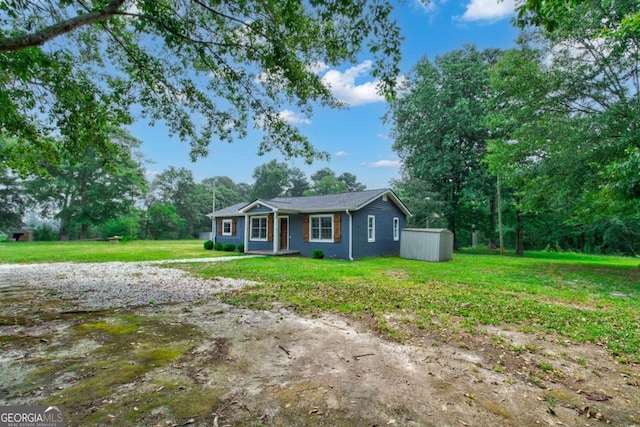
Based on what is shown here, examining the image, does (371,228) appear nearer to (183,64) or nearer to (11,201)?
(183,64)

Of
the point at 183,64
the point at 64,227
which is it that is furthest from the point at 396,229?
the point at 64,227

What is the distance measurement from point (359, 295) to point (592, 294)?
5491 mm

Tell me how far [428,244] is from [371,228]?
2.73 meters

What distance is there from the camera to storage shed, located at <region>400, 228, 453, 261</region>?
1321cm

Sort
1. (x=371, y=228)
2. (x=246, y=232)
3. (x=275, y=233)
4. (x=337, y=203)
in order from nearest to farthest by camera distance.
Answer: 1. (x=337, y=203)
2. (x=371, y=228)
3. (x=275, y=233)
4. (x=246, y=232)

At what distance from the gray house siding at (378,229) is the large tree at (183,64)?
755 cm

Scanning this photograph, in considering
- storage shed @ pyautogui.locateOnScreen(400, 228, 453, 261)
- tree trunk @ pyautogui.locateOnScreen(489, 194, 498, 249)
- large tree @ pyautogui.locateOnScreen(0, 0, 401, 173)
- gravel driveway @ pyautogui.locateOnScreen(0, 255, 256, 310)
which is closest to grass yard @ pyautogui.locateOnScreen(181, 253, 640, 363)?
gravel driveway @ pyautogui.locateOnScreen(0, 255, 256, 310)

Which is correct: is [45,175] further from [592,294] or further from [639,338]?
[592,294]

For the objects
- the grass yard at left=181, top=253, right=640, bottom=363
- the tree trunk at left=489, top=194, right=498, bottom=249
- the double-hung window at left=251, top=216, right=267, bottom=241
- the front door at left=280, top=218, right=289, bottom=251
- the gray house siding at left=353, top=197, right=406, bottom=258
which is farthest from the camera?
the tree trunk at left=489, top=194, right=498, bottom=249

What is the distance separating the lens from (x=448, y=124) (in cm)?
1927

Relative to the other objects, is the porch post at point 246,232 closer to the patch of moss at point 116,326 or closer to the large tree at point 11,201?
the patch of moss at point 116,326

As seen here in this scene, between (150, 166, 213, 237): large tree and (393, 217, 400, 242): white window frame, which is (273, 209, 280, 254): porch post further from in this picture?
(150, 166, 213, 237): large tree

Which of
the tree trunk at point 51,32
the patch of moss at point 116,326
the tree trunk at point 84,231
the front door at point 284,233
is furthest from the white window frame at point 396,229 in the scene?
the tree trunk at point 84,231

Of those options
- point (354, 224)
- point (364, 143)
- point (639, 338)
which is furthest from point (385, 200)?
point (639, 338)
